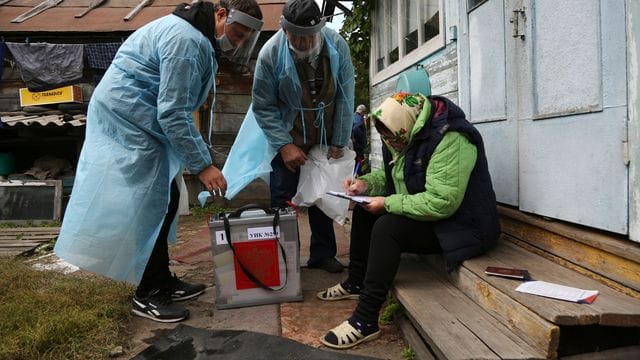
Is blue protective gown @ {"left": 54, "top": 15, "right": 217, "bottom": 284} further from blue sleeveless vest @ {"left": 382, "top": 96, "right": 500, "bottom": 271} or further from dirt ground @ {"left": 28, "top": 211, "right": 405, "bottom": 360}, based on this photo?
blue sleeveless vest @ {"left": 382, "top": 96, "right": 500, "bottom": 271}

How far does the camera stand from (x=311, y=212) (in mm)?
3336

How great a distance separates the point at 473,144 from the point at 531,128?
1.44ft

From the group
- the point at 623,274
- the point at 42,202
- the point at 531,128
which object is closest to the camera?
the point at 623,274

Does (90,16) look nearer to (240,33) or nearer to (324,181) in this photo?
(240,33)

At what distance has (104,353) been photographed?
2195 millimetres

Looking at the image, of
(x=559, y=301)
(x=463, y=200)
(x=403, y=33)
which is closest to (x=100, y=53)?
(x=403, y=33)

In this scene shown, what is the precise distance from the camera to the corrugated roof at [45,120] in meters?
7.41

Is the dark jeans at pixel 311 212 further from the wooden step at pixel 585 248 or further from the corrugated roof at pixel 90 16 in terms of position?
the corrugated roof at pixel 90 16

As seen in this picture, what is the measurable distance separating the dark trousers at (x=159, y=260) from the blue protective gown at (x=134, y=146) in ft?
0.36

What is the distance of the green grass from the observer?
2.16 m

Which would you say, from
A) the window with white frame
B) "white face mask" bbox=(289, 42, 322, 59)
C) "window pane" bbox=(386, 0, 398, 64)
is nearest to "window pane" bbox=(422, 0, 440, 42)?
the window with white frame

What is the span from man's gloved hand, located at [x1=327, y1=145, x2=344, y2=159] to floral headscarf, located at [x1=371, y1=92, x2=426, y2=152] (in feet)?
3.02

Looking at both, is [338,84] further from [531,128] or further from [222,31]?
[531,128]

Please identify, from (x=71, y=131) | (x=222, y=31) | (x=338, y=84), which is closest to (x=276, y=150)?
(x=338, y=84)
